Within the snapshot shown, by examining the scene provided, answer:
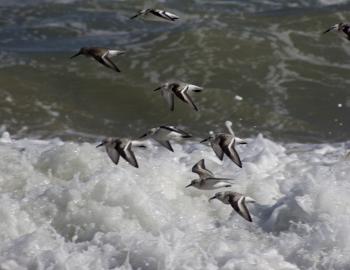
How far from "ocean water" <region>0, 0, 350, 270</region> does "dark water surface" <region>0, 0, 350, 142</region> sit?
0.09 ft

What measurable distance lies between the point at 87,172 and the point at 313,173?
6.39ft

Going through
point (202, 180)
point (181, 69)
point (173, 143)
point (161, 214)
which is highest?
point (202, 180)

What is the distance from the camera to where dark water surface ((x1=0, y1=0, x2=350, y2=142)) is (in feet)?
32.5

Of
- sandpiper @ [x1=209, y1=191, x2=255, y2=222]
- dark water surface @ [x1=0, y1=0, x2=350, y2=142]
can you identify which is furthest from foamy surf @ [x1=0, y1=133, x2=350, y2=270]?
dark water surface @ [x1=0, y1=0, x2=350, y2=142]

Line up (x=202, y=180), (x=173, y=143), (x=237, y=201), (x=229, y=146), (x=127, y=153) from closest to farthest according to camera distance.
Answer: (x=127, y=153), (x=229, y=146), (x=237, y=201), (x=202, y=180), (x=173, y=143)

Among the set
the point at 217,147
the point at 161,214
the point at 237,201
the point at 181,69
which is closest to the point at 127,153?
the point at 217,147

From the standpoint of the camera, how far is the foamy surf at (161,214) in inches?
255

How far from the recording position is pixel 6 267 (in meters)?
6.38

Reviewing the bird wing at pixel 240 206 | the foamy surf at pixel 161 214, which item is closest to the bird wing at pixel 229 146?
the bird wing at pixel 240 206

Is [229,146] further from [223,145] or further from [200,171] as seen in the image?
[200,171]

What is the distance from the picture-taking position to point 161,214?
7.12 metres

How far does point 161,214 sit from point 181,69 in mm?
4677

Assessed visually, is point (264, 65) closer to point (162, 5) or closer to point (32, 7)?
point (162, 5)

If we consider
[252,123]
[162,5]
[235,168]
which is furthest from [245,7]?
[235,168]
